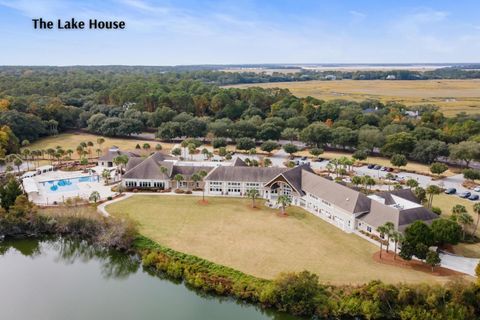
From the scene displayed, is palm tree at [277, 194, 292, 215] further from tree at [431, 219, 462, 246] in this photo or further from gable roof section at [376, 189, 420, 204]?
tree at [431, 219, 462, 246]

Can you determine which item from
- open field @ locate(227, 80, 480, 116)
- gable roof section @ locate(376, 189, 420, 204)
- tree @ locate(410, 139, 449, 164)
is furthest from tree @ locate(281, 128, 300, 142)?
open field @ locate(227, 80, 480, 116)

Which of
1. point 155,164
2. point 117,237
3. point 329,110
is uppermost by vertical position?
point 329,110

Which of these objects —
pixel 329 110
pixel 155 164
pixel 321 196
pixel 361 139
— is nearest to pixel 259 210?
pixel 321 196

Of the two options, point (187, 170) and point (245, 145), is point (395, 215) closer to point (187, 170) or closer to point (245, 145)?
point (187, 170)

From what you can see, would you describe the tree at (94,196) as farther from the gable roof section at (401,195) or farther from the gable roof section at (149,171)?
the gable roof section at (401,195)

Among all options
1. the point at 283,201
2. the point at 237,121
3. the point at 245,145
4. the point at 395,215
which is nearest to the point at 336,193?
the point at 283,201

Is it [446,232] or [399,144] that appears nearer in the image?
[446,232]

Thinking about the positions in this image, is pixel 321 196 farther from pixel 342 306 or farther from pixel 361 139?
pixel 361 139
